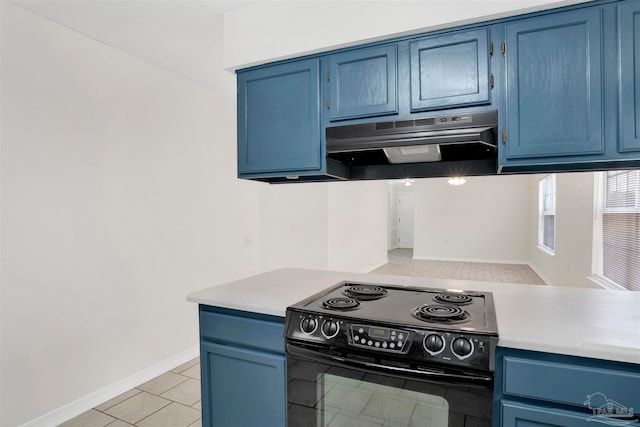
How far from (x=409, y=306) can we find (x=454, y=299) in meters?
0.24

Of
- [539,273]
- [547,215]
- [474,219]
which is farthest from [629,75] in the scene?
[474,219]

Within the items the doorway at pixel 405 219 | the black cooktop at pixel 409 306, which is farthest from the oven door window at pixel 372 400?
the doorway at pixel 405 219

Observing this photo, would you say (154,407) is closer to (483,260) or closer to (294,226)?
(294,226)

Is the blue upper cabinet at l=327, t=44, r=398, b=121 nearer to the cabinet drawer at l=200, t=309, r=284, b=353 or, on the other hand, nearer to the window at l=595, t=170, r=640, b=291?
the cabinet drawer at l=200, t=309, r=284, b=353

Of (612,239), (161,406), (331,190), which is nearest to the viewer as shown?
(161,406)

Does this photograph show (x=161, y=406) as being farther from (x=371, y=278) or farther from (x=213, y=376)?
(x=371, y=278)

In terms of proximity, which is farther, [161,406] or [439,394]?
[161,406]

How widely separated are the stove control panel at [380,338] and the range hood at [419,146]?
90 centimetres

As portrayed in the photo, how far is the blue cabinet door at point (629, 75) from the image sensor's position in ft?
4.63

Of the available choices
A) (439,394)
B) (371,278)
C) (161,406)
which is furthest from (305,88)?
(161,406)

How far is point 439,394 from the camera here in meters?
1.24

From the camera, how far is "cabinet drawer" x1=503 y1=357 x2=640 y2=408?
1.08 metres

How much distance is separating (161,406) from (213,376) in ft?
3.32

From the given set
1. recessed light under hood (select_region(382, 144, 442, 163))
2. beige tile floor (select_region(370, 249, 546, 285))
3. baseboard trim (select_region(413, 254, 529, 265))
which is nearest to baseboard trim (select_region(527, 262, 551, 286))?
beige tile floor (select_region(370, 249, 546, 285))
